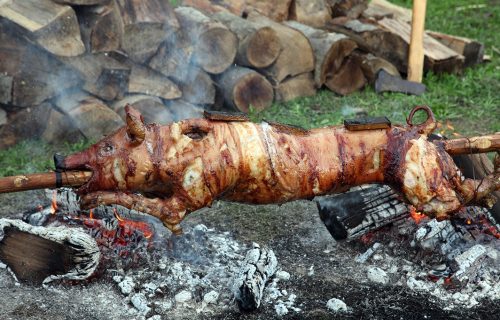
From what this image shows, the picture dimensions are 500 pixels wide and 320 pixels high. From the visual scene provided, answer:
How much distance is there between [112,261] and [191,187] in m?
1.06

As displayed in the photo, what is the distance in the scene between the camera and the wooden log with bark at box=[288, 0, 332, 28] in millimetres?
9148

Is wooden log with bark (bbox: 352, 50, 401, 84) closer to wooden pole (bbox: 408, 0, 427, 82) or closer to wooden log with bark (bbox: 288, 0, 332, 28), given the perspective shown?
wooden pole (bbox: 408, 0, 427, 82)

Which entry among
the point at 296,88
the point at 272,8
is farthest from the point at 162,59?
the point at 272,8

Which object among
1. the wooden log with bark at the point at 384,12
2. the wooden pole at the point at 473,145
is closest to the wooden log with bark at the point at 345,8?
the wooden log with bark at the point at 384,12

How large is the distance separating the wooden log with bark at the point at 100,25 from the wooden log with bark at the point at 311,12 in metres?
3.27

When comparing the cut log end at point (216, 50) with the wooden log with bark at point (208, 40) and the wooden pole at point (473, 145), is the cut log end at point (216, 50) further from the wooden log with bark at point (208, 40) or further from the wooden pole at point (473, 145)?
the wooden pole at point (473, 145)

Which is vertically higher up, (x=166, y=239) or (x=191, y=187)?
(x=191, y=187)

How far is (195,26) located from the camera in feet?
23.7

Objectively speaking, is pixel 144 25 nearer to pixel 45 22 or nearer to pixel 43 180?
pixel 45 22

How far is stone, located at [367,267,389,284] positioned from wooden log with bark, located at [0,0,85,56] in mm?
3725

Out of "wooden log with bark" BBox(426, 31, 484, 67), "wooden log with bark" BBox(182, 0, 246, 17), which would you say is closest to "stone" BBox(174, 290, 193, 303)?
"wooden log with bark" BBox(182, 0, 246, 17)

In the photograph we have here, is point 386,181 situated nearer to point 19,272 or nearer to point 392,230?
point 392,230

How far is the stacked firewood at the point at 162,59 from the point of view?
6.44m

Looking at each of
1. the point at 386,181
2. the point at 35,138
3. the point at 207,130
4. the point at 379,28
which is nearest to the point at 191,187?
the point at 207,130
